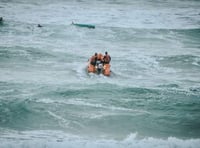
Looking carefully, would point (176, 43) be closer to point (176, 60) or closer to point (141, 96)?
point (176, 60)

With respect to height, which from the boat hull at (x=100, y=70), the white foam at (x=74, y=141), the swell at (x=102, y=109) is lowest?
the white foam at (x=74, y=141)

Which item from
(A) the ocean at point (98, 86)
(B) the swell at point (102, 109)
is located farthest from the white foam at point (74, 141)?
(B) the swell at point (102, 109)

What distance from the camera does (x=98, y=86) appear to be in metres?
14.6

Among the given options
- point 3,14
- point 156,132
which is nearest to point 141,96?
point 156,132

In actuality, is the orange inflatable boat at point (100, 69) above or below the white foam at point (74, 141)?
above

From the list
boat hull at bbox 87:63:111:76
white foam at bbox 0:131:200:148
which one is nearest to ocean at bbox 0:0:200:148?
white foam at bbox 0:131:200:148

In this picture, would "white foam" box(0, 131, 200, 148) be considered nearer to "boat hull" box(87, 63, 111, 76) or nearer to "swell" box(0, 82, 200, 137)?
"swell" box(0, 82, 200, 137)

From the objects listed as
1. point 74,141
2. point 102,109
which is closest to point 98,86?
point 102,109

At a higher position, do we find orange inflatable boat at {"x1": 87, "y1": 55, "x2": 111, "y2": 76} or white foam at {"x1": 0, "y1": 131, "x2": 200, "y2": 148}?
orange inflatable boat at {"x1": 87, "y1": 55, "x2": 111, "y2": 76}

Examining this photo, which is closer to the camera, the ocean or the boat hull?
the ocean

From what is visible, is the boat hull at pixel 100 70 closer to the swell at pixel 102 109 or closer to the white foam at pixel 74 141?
the swell at pixel 102 109

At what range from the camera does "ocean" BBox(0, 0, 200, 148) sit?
33.6ft

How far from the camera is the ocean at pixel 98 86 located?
404 inches

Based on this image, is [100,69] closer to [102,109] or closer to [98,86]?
[98,86]
